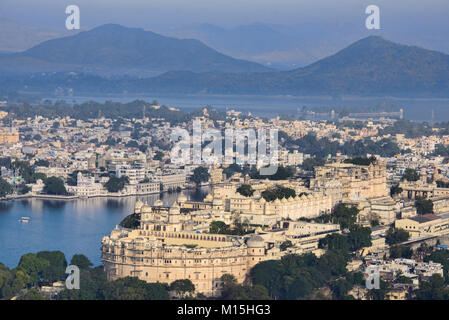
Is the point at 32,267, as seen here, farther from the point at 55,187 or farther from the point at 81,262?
the point at 55,187

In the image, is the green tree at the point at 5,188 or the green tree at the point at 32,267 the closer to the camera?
the green tree at the point at 32,267

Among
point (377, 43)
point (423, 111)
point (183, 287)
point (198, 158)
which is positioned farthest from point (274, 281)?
point (377, 43)

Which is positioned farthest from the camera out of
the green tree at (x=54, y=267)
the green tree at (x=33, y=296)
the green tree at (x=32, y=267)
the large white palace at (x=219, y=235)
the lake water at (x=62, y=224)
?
the lake water at (x=62, y=224)

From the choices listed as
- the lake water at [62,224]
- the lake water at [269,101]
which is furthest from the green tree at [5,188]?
the lake water at [269,101]

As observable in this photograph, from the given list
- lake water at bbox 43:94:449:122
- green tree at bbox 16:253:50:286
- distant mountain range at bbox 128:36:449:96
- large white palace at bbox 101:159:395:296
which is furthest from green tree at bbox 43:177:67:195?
distant mountain range at bbox 128:36:449:96

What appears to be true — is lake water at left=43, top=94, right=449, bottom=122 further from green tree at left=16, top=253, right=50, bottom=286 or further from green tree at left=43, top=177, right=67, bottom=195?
green tree at left=16, top=253, right=50, bottom=286

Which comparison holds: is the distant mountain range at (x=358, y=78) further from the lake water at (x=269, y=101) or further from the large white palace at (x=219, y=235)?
the large white palace at (x=219, y=235)

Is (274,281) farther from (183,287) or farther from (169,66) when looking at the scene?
(169,66)

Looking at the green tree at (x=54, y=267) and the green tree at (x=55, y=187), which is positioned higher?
the green tree at (x=55, y=187)
